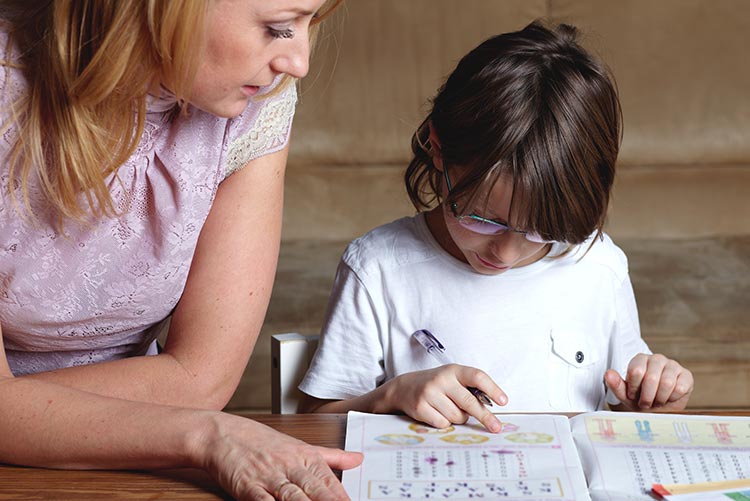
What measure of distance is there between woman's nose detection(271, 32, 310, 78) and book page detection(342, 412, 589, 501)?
397 mm

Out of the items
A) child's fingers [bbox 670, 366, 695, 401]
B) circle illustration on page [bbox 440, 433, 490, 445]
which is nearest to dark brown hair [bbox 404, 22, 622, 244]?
child's fingers [bbox 670, 366, 695, 401]

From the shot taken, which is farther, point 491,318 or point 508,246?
point 491,318

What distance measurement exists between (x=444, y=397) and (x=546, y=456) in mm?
144

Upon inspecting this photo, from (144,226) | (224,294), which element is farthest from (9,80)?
(224,294)

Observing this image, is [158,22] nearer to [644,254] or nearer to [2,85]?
[2,85]

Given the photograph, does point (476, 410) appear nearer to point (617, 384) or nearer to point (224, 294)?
point (617, 384)

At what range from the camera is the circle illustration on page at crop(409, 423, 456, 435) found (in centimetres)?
112

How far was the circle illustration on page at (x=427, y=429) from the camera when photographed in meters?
1.12

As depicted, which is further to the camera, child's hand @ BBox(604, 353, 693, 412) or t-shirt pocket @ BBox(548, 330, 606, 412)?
t-shirt pocket @ BBox(548, 330, 606, 412)

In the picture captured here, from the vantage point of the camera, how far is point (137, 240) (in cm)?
124

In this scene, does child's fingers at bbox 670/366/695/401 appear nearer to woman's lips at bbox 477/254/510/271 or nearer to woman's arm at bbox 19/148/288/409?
woman's lips at bbox 477/254/510/271

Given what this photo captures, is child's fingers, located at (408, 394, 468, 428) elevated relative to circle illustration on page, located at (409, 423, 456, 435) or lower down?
elevated

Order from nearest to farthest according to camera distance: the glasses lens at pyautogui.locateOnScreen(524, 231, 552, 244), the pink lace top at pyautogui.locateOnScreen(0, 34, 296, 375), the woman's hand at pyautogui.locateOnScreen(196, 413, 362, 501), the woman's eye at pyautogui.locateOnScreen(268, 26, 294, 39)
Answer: the woman's hand at pyautogui.locateOnScreen(196, 413, 362, 501) → the woman's eye at pyautogui.locateOnScreen(268, 26, 294, 39) → the pink lace top at pyautogui.locateOnScreen(0, 34, 296, 375) → the glasses lens at pyautogui.locateOnScreen(524, 231, 552, 244)

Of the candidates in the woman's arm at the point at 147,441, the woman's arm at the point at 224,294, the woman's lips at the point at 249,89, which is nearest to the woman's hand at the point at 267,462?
the woman's arm at the point at 147,441
